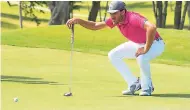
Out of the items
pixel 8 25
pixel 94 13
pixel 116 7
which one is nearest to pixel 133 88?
pixel 116 7

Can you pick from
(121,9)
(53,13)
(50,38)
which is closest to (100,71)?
(121,9)

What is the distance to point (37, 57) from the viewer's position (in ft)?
51.5

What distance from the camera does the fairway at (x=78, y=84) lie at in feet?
25.0

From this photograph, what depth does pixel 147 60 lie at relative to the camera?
8852 millimetres

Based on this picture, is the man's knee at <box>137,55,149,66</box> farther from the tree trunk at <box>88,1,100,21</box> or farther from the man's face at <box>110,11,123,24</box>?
the tree trunk at <box>88,1,100,21</box>

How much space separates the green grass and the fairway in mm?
1780

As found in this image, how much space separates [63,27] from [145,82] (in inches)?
519

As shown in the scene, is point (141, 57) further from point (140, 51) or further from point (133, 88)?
point (133, 88)

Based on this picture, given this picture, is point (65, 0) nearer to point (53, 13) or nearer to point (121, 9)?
point (53, 13)

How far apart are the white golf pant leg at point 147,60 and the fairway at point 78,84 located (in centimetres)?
26

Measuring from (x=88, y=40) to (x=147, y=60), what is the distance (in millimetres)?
11111

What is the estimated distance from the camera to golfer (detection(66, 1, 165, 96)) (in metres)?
8.56

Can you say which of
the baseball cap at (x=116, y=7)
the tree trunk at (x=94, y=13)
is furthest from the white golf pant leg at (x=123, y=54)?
the tree trunk at (x=94, y=13)

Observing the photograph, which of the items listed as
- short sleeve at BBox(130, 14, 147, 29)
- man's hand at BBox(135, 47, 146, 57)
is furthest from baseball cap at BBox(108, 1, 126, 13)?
man's hand at BBox(135, 47, 146, 57)
